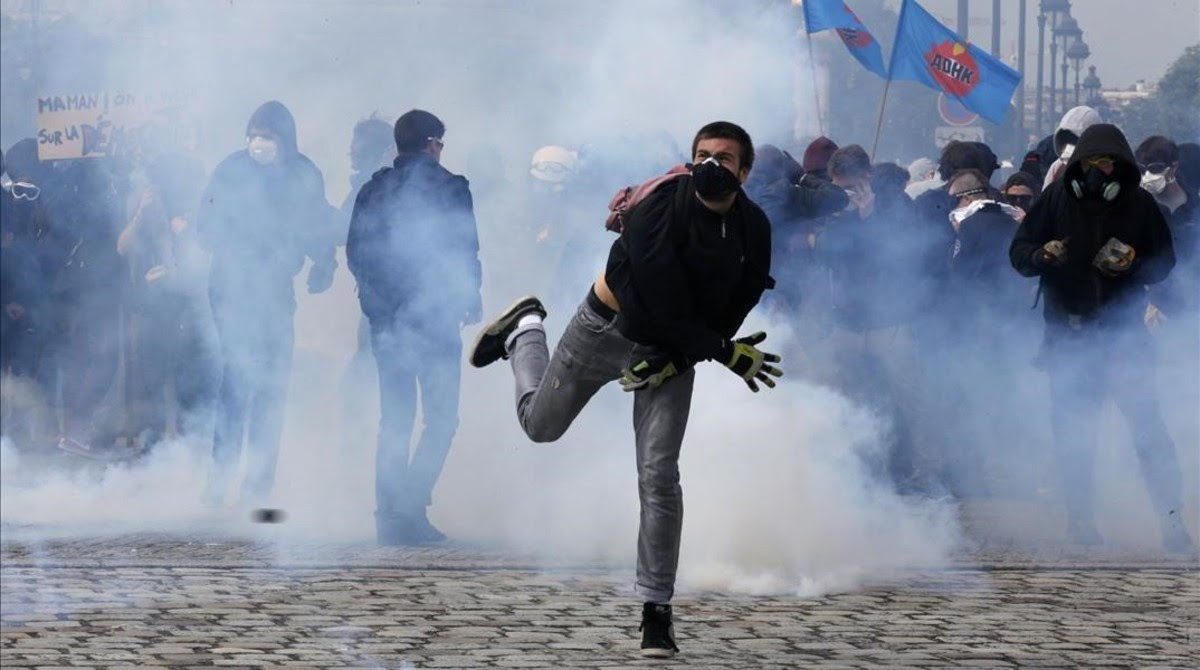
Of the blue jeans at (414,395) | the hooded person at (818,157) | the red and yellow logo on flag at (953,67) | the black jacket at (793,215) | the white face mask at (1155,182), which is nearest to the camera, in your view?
the blue jeans at (414,395)

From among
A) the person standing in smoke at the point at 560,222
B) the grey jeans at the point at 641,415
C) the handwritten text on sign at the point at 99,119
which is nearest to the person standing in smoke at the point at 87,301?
the handwritten text on sign at the point at 99,119

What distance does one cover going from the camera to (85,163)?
1050 cm

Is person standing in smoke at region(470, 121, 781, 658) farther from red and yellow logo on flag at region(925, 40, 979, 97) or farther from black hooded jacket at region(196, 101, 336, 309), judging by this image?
red and yellow logo on flag at region(925, 40, 979, 97)

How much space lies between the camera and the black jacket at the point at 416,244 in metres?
9.14

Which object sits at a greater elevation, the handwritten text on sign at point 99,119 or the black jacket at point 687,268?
the handwritten text on sign at point 99,119

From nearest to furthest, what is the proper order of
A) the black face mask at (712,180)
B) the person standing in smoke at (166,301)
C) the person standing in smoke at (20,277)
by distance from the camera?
the black face mask at (712,180) < the person standing in smoke at (166,301) < the person standing in smoke at (20,277)

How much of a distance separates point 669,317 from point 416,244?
10.6ft

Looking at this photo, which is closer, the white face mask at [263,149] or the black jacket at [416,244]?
the black jacket at [416,244]

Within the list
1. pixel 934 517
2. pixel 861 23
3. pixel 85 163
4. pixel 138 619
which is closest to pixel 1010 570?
pixel 934 517

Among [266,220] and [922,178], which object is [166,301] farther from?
[922,178]

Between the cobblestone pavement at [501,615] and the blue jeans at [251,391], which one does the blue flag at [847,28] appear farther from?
the cobblestone pavement at [501,615]

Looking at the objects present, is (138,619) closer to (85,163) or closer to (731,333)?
(731,333)

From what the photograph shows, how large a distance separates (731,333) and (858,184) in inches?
171

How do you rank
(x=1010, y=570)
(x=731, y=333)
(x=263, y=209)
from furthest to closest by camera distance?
(x=263, y=209) → (x=1010, y=570) → (x=731, y=333)
